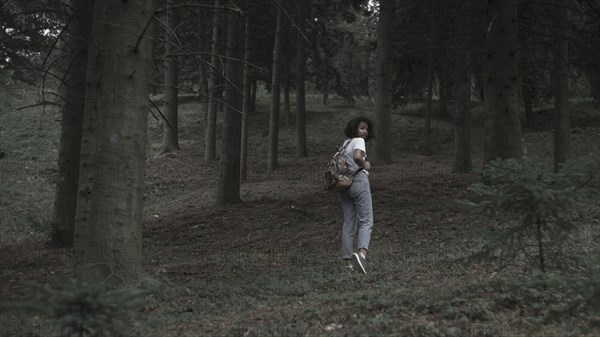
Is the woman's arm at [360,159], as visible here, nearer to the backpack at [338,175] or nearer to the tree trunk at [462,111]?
the backpack at [338,175]

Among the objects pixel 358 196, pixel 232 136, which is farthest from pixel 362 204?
pixel 232 136

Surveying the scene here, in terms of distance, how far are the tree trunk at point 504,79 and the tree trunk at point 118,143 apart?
21.8ft

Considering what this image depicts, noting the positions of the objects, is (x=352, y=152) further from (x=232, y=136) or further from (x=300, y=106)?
(x=300, y=106)

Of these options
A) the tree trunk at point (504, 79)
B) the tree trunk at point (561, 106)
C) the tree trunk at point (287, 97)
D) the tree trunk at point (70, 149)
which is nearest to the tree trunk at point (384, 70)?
the tree trunk at point (561, 106)

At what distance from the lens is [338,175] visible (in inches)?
283

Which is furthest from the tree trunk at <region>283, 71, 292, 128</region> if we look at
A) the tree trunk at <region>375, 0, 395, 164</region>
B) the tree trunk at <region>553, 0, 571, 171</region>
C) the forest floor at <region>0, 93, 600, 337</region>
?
the tree trunk at <region>553, 0, 571, 171</region>

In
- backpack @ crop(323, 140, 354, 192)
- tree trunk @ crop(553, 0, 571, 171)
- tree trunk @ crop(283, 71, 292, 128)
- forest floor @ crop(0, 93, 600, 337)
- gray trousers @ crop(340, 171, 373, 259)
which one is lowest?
forest floor @ crop(0, 93, 600, 337)

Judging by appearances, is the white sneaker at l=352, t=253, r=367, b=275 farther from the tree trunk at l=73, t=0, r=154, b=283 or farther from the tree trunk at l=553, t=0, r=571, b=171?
the tree trunk at l=553, t=0, r=571, b=171

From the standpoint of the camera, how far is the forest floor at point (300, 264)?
182 inches

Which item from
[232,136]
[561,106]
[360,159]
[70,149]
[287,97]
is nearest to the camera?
[360,159]

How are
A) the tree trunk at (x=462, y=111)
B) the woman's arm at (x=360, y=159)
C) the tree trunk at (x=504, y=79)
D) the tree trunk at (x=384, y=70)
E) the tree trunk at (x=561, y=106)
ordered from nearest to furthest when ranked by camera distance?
the woman's arm at (x=360, y=159) < the tree trunk at (x=504, y=79) < the tree trunk at (x=561, y=106) < the tree trunk at (x=462, y=111) < the tree trunk at (x=384, y=70)

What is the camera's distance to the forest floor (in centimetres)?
463

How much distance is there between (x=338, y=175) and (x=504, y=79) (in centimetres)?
466

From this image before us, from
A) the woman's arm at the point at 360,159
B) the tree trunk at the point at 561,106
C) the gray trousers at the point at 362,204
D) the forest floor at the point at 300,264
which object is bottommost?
the forest floor at the point at 300,264
